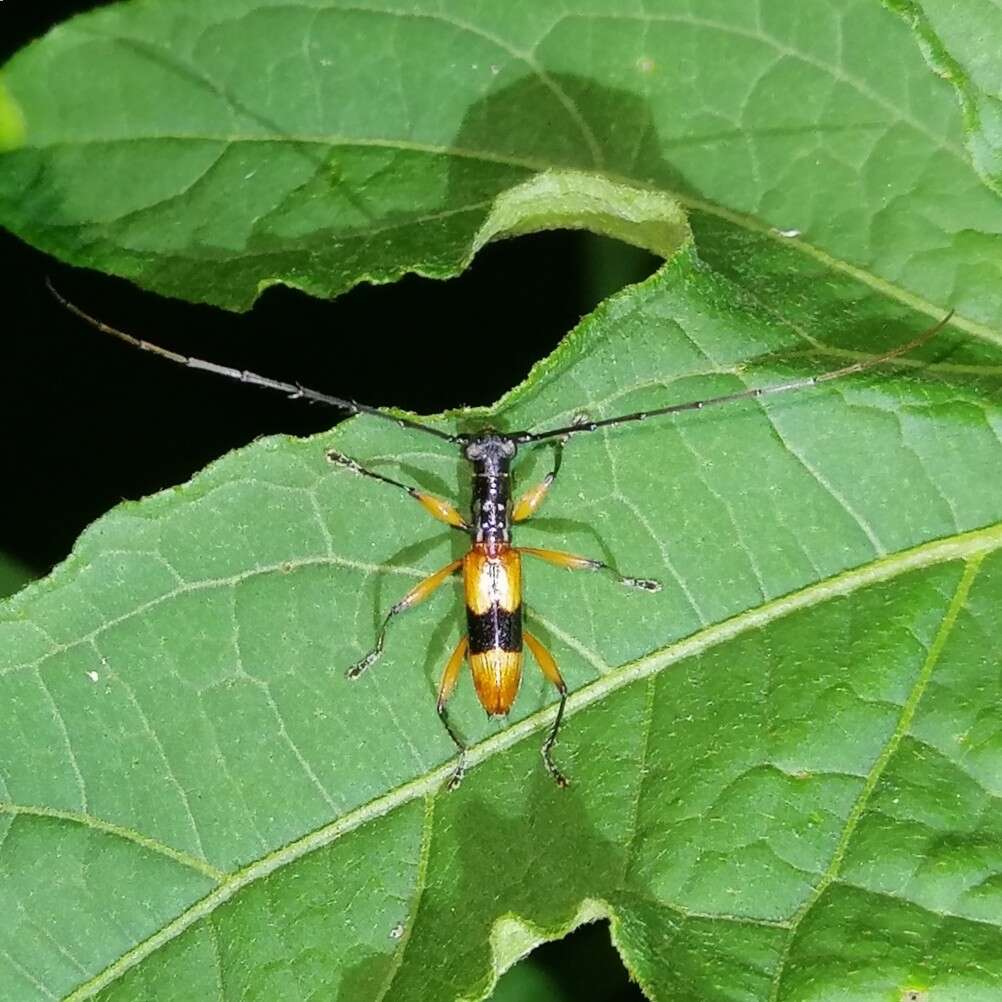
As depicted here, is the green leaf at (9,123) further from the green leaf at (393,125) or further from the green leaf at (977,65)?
the green leaf at (977,65)

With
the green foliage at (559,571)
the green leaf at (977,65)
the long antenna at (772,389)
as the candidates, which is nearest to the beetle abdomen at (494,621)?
the green foliage at (559,571)

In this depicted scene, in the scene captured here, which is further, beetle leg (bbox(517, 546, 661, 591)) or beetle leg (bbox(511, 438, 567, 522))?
beetle leg (bbox(511, 438, 567, 522))

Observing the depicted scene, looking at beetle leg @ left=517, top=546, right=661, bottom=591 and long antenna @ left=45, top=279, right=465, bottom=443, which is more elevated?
long antenna @ left=45, top=279, right=465, bottom=443

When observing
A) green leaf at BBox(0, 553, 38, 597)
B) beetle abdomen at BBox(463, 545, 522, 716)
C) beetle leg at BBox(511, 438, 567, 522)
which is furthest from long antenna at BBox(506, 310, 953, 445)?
green leaf at BBox(0, 553, 38, 597)

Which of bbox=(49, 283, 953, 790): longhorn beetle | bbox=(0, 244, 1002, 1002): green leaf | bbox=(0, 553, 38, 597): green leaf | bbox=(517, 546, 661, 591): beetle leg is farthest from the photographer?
bbox=(0, 553, 38, 597): green leaf

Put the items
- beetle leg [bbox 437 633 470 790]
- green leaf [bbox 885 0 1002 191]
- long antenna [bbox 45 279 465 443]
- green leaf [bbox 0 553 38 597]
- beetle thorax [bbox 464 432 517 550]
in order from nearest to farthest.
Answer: green leaf [bbox 885 0 1002 191]
beetle leg [bbox 437 633 470 790]
long antenna [bbox 45 279 465 443]
beetle thorax [bbox 464 432 517 550]
green leaf [bbox 0 553 38 597]

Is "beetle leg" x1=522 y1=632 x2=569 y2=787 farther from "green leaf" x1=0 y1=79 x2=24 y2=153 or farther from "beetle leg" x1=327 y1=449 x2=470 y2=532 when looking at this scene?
"green leaf" x1=0 y1=79 x2=24 y2=153

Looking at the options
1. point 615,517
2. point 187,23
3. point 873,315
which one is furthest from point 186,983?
point 187,23

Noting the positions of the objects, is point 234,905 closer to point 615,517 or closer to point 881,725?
point 615,517

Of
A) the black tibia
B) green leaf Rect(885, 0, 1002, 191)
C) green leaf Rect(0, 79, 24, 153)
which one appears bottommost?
the black tibia
